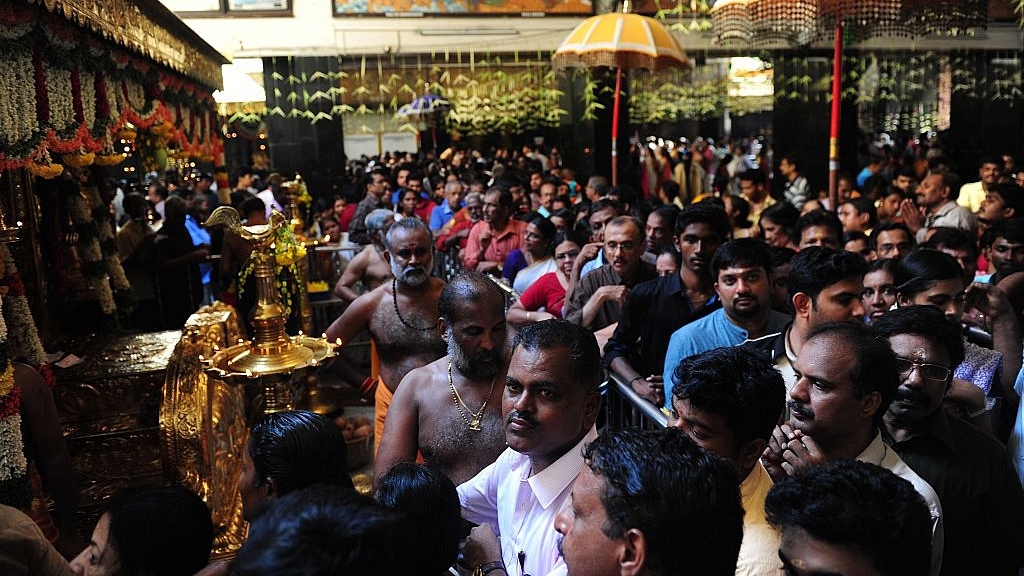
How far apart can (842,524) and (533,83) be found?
56.6ft

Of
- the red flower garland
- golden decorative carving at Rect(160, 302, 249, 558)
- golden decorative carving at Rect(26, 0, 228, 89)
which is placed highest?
golden decorative carving at Rect(26, 0, 228, 89)

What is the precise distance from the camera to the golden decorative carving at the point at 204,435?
4508 millimetres

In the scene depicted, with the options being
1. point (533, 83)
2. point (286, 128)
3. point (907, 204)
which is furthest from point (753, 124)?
point (907, 204)

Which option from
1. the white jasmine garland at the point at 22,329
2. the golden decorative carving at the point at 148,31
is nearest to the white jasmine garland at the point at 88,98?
the golden decorative carving at the point at 148,31

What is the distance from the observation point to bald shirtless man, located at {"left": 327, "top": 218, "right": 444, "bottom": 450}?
4.85 m

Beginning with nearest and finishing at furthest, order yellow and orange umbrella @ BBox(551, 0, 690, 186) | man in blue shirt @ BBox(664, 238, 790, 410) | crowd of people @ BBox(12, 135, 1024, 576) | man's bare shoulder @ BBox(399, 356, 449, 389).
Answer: crowd of people @ BBox(12, 135, 1024, 576) → man's bare shoulder @ BBox(399, 356, 449, 389) → man in blue shirt @ BBox(664, 238, 790, 410) → yellow and orange umbrella @ BBox(551, 0, 690, 186)

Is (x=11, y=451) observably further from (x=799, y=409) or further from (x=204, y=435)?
(x=799, y=409)

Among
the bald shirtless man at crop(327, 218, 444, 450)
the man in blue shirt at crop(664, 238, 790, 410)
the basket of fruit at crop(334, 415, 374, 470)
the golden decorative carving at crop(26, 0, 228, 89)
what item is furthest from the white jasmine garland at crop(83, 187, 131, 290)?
the man in blue shirt at crop(664, 238, 790, 410)

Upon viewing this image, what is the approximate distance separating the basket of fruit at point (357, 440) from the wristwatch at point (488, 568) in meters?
3.51

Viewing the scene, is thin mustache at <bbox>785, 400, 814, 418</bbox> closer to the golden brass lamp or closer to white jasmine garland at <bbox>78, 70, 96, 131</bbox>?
the golden brass lamp

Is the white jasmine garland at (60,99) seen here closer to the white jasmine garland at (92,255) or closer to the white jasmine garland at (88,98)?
the white jasmine garland at (88,98)

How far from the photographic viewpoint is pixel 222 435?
16.0 ft

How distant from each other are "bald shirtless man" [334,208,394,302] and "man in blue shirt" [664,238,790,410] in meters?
3.59

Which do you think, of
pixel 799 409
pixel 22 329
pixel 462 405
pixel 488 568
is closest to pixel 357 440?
pixel 22 329
